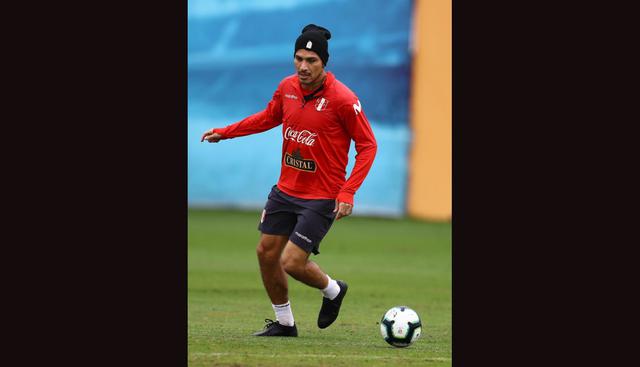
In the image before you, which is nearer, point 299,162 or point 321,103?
point 321,103

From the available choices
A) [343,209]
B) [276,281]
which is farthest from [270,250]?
[343,209]

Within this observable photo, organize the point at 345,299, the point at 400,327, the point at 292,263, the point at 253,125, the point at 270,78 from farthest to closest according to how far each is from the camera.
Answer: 1. the point at 270,78
2. the point at 345,299
3. the point at 253,125
4. the point at 292,263
5. the point at 400,327

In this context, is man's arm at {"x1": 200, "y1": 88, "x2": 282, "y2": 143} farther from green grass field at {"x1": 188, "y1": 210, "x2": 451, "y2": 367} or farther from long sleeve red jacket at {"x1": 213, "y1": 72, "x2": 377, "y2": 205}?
green grass field at {"x1": 188, "y1": 210, "x2": 451, "y2": 367}

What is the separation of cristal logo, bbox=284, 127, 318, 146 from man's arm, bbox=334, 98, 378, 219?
0.98ft

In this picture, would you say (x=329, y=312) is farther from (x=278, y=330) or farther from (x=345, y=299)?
(x=345, y=299)

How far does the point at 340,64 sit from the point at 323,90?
488 inches

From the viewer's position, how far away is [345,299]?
38.5 feet

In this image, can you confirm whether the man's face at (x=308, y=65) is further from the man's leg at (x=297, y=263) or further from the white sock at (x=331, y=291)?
the white sock at (x=331, y=291)

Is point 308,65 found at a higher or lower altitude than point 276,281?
higher

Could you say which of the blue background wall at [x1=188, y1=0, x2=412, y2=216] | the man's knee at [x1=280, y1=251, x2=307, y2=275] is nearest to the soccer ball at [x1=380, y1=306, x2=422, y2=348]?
the man's knee at [x1=280, y1=251, x2=307, y2=275]

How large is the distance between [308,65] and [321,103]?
359 mm

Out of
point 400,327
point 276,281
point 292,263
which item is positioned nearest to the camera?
point 400,327

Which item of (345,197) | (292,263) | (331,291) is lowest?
(331,291)

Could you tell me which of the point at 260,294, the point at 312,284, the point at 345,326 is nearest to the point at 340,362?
the point at 312,284
